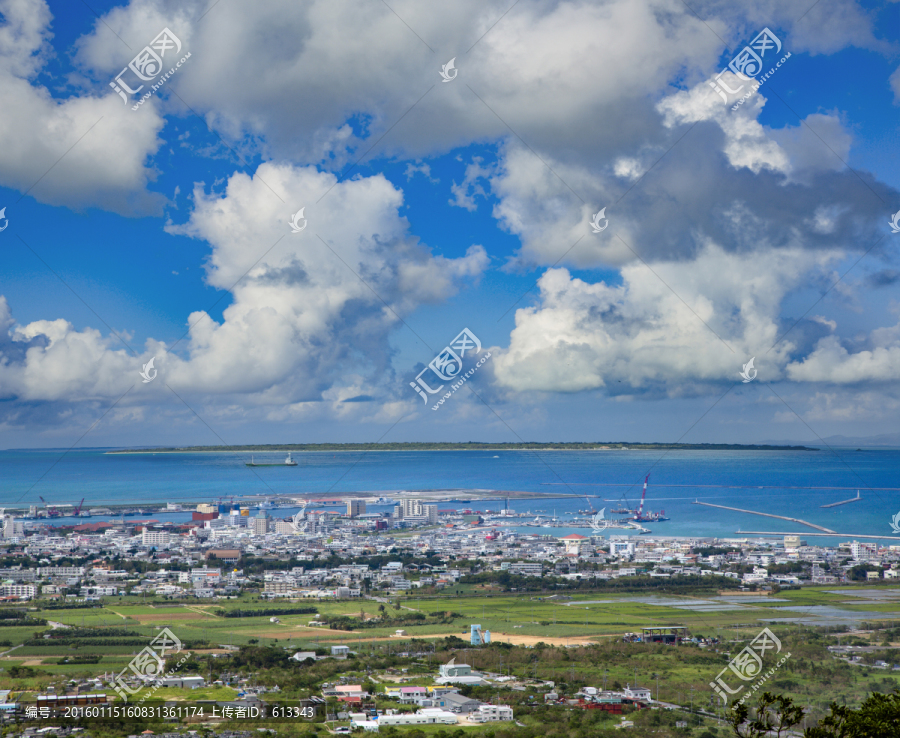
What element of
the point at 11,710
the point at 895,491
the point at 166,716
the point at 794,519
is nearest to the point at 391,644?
the point at 166,716

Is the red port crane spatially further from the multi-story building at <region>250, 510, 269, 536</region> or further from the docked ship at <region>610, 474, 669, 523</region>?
the docked ship at <region>610, 474, 669, 523</region>

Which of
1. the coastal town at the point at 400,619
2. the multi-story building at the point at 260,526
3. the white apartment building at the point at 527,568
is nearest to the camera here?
the coastal town at the point at 400,619

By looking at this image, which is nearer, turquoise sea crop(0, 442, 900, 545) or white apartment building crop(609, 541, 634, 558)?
white apartment building crop(609, 541, 634, 558)

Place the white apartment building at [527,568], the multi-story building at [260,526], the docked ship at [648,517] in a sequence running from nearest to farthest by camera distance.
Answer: the white apartment building at [527,568], the multi-story building at [260,526], the docked ship at [648,517]

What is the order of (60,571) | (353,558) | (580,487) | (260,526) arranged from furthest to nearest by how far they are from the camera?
1. (580,487)
2. (260,526)
3. (353,558)
4. (60,571)

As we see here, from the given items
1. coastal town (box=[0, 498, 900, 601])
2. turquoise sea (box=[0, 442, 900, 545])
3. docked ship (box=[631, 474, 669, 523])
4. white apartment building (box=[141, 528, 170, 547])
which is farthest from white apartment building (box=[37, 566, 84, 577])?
docked ship (box=[631, 474, 669, 523])

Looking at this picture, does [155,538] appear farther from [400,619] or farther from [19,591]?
[400,619]

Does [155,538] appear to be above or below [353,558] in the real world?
above

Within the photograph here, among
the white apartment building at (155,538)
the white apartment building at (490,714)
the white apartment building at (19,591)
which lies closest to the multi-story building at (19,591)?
the white apartment building at (19,591)

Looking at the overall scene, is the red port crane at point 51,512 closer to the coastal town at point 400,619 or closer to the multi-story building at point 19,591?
the coastal town at point 400,619

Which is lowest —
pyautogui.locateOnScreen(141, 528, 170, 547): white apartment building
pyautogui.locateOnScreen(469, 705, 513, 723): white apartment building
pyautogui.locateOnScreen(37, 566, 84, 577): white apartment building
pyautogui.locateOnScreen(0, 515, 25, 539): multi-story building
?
pyautogui.locateOnScreen(469, 705, 513, 723): white apartment building

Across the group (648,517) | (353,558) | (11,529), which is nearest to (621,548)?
(353,558)
